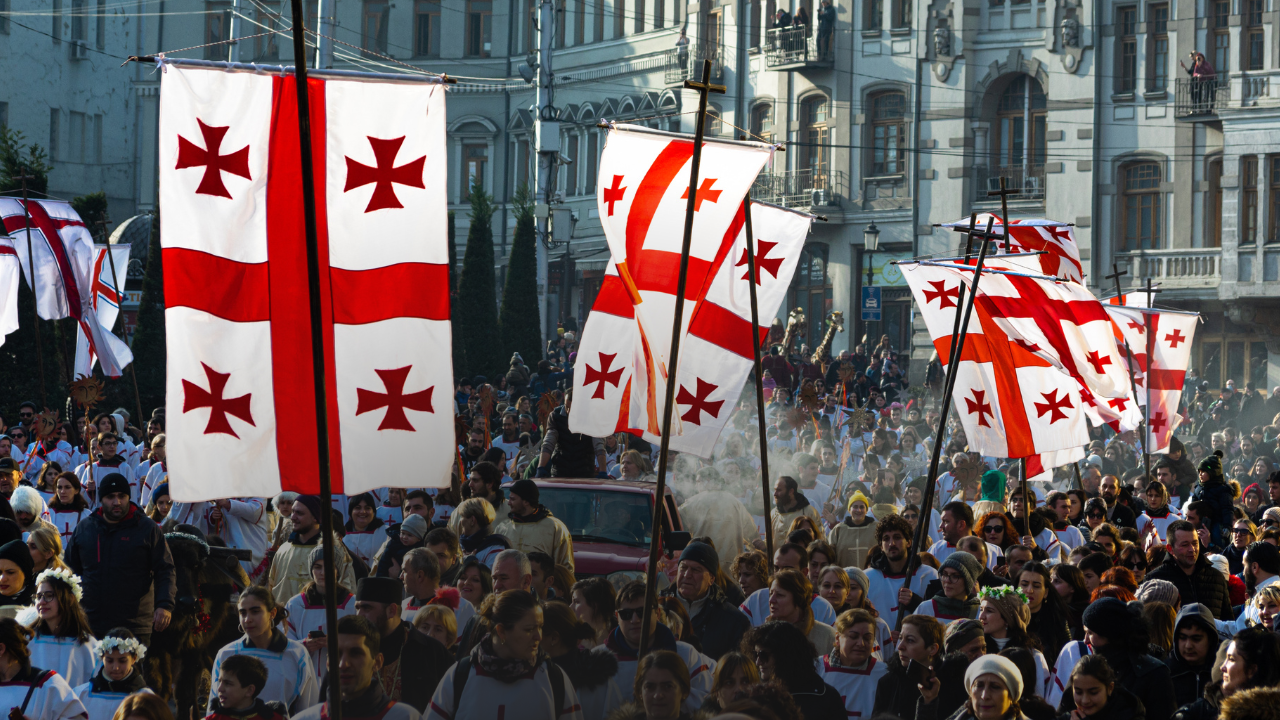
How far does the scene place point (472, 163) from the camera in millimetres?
52344

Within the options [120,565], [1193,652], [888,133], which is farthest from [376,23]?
[1193,652]

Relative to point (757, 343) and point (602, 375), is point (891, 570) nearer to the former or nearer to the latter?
point (757, 343)

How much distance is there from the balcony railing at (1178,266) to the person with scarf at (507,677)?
29.6 meters

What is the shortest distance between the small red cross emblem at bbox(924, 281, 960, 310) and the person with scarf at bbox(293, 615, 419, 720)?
7367mm

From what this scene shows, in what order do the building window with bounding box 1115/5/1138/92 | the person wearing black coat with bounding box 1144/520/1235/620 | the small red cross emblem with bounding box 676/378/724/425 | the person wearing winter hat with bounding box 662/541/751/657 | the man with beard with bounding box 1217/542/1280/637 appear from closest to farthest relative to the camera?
the person wearing winter hat with bounding box 662/541/751/657, the person wearing black coat with bounding box 1144/520/1235/620, the man with beard with bounding box 1217/542/1280/637, the small red cross emblem with bounding box 676/378/724/425, the building window with bounding box 1115/5/1138/92

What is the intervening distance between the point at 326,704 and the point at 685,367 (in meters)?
Result: 4.79

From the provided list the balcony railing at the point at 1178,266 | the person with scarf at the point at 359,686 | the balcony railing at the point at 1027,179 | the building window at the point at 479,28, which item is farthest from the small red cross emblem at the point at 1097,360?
the building window at the point at 479,28

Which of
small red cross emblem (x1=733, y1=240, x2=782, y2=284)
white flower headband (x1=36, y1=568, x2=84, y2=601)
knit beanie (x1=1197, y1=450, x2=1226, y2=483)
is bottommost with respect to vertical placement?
white flower headband (x1=36, y1=568, x2=84, y2=601)

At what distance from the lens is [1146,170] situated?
3597 centimetres

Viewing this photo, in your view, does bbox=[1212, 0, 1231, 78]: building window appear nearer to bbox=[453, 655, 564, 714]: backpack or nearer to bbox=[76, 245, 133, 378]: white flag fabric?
bbox=[76, 245, 133, 378]: white flag fabric

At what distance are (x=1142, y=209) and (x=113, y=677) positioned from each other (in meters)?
32.4

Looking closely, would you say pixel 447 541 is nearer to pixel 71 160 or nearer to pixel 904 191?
pixel 904 191

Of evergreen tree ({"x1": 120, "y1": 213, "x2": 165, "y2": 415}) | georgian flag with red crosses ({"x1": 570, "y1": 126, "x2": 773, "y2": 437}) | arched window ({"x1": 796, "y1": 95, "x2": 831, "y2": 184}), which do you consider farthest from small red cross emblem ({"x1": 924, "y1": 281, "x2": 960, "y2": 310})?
arched window ({"x1": 796, "y1": 95, "x2": 831, "y2": 184})

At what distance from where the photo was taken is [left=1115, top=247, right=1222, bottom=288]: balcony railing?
33938mm
